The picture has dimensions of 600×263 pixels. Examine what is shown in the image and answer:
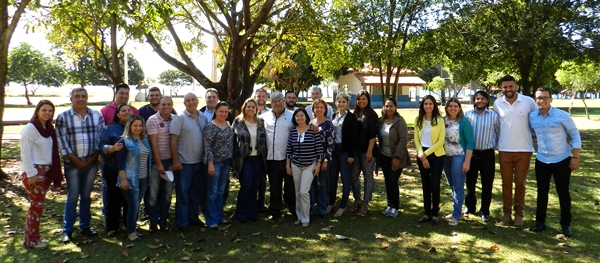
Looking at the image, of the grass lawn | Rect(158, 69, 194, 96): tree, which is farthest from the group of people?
Rect(158, 69, 194, 96): tree

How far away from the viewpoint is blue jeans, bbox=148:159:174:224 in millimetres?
5457

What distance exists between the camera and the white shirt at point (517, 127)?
5602 millimetres

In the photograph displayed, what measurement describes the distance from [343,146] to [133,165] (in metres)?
2.94

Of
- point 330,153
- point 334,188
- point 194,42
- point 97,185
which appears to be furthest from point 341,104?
point 194,42

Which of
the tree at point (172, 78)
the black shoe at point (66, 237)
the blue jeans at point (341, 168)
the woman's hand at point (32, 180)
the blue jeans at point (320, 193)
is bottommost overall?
the black shoe at point (66, 237)

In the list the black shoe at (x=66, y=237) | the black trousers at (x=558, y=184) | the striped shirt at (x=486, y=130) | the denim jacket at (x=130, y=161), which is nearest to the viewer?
the denim jacket at (x=130, y=161)

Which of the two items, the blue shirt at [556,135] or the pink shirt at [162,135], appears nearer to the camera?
the blue shirt at [556,135]

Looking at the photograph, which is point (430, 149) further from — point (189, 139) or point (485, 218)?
point (189, 139)

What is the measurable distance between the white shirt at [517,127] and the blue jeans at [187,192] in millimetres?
4327

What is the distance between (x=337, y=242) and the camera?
5.23 m

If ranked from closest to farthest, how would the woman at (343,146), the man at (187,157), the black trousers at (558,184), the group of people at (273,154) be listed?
the group of people at (273,154)
the black trousers at (558,184)
the man at (187,157)
the woman at (343,146)

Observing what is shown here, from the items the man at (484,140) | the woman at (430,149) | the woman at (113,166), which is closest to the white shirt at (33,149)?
the woman at (113,166)

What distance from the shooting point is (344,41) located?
13.8 metres

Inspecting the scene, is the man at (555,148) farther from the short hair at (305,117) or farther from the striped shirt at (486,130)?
the short hair at (305,117)
